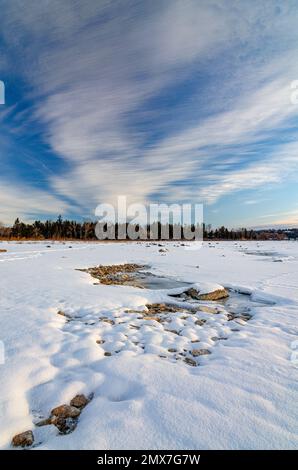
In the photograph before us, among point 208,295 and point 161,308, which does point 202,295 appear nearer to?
point 208,295

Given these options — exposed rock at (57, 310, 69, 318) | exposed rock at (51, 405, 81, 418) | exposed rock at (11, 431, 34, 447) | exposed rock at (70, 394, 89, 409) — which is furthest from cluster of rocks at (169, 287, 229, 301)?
exposed rock at (11, 431, 34, 447)

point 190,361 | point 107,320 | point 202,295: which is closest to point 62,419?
point 190,361

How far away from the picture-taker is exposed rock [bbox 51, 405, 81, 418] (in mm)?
2639

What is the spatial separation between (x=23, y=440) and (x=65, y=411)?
462 mm

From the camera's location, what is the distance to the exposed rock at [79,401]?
280 centimetres

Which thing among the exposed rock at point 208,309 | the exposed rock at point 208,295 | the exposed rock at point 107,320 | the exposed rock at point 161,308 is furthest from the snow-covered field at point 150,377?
the exposed rock at point 208,295

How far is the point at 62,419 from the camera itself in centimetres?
259

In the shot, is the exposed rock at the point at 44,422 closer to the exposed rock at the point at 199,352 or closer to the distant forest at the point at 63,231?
the exposed rock at the point at 199,352

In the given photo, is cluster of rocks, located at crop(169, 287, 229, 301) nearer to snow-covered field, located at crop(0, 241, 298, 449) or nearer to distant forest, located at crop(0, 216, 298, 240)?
snow-covered field, located at crop(0, 241, 298, 449)

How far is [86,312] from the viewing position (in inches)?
240
